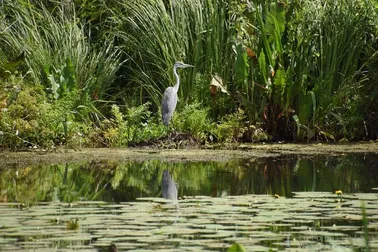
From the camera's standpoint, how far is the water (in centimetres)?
513

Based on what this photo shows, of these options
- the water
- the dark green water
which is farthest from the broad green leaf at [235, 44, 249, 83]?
the water

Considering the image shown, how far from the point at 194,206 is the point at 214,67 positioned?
6.04 m

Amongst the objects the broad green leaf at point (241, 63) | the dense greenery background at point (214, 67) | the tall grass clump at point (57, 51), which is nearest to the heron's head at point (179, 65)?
the dense greenery background at point (214, 67)

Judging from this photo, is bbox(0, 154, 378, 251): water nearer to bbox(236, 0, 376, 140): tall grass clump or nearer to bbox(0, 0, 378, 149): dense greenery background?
bbox(0, 0, 378, 149): dense greenery background

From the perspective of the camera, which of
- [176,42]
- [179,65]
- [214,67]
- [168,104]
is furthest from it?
[176,42]

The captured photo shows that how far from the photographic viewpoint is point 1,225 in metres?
5.60

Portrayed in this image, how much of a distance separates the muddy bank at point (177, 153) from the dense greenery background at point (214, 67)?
58 centimetres

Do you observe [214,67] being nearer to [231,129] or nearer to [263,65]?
[263,65]

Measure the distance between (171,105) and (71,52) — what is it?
1.73 metres

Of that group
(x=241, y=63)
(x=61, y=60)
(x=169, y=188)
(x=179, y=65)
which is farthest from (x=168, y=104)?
(x=169, y=188)

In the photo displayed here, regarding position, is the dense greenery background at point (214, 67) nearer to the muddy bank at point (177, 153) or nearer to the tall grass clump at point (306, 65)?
the tall grass clump at point (306, 65)

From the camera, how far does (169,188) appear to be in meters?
7.78

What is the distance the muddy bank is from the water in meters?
0.22

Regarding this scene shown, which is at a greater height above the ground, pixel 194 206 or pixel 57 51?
pixel 57 51
